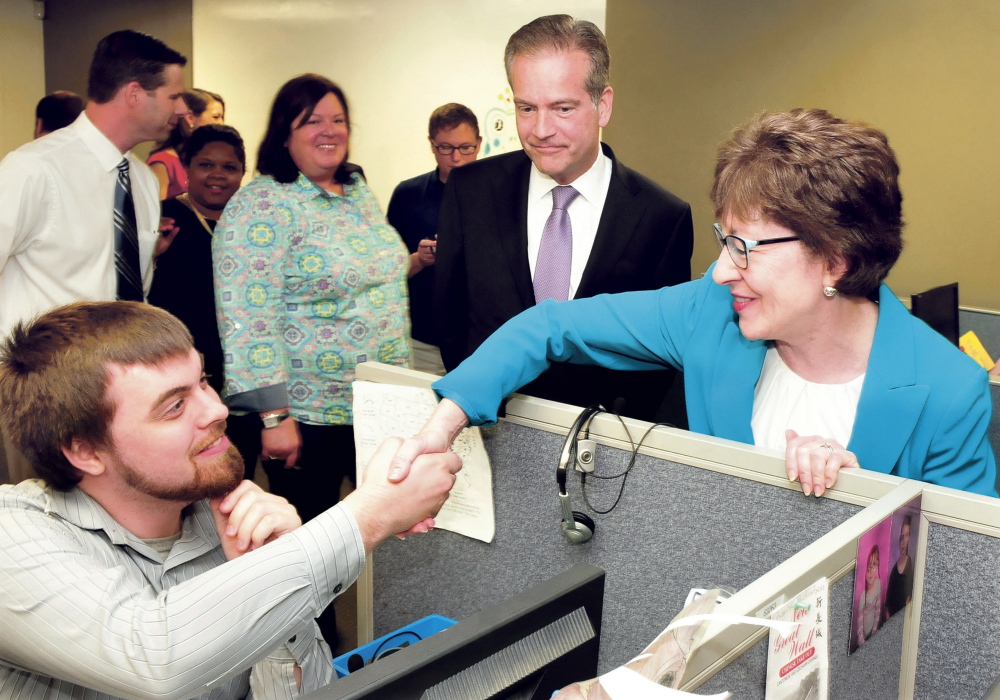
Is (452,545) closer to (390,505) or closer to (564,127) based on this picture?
(390,505)

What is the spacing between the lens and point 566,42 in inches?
59.9

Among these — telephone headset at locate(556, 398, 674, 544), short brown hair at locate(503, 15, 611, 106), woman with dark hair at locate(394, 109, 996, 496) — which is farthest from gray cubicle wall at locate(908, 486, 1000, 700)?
short brown hair at locate(503, 15, 611, 106)

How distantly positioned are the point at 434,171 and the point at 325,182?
1026 millimetres

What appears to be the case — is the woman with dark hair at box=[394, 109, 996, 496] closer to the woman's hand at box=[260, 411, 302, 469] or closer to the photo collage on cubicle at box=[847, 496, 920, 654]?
the photo collage on cubicle at box=[847, 496, 920, 654]

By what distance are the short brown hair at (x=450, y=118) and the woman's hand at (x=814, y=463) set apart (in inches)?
Result: 88.3

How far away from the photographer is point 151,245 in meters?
2.10

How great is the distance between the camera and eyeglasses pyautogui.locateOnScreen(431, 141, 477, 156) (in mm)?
2912

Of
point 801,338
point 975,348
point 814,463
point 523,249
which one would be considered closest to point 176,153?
point 523,249

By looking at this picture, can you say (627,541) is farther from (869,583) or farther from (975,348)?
(975,348)

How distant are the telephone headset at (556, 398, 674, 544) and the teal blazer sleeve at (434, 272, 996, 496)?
106 mm

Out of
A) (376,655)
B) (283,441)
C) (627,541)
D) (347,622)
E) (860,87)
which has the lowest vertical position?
(347,622)

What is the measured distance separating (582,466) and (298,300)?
89cm

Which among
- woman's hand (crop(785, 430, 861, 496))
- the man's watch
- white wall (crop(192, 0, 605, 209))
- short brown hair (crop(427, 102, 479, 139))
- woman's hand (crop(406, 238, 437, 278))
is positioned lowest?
the man's watch

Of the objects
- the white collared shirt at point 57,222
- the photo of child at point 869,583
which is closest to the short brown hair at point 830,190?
the photo of child at point 869,583
